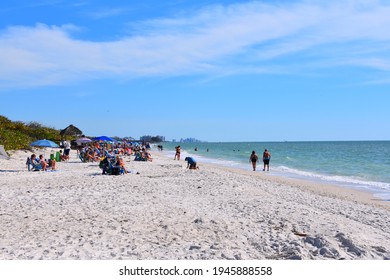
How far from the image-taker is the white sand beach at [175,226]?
6.24m

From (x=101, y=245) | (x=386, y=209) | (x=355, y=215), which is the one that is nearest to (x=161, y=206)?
(x=101, y=245)

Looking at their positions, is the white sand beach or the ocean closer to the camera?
the white sand beach

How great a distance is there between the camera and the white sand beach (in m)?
6.24

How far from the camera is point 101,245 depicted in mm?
6520

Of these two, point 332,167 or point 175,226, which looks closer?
point 175,226

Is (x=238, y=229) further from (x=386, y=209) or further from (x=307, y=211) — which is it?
(x=386, y=209)

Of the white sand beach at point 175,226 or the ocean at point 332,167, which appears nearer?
the white sand beach at point 175,226

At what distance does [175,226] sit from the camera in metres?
7.66

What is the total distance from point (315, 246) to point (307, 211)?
10.3 feet

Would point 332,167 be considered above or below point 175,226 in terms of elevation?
above
